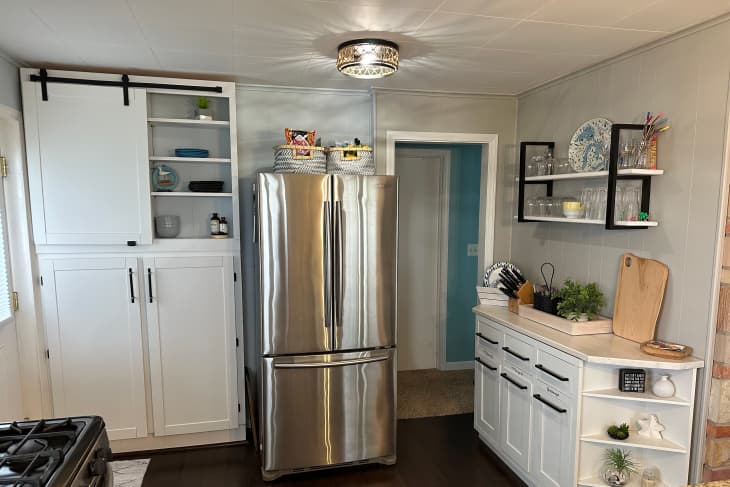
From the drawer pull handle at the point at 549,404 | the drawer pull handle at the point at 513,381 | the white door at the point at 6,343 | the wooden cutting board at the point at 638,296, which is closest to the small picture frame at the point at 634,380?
the wooden cutting board at the point at 638,296

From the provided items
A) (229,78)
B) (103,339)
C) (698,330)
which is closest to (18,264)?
(103,339)

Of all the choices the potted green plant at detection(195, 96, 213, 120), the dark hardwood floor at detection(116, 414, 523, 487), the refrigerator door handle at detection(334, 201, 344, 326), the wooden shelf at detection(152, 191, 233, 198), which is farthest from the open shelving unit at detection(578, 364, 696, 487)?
the potted green plant at detection(195, 96, 213, 120)

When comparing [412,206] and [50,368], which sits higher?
[412,206]

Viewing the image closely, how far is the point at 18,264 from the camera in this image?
2.71 metres

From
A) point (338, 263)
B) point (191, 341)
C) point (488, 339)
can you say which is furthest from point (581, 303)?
point (191, 341)

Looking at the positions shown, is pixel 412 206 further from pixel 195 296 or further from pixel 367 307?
pixel 195 296

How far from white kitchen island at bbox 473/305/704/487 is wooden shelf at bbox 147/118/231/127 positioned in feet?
7.23

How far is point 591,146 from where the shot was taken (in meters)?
2.71

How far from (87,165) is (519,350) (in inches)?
110

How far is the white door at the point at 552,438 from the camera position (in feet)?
7.45

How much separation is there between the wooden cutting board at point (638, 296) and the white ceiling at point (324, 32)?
→ 1.11 metres

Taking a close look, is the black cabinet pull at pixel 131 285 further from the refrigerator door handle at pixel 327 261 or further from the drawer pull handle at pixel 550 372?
the drawer pull handle at pixel 550 372

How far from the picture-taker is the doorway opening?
4.27m

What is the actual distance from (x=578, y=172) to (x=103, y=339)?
10.1ft
